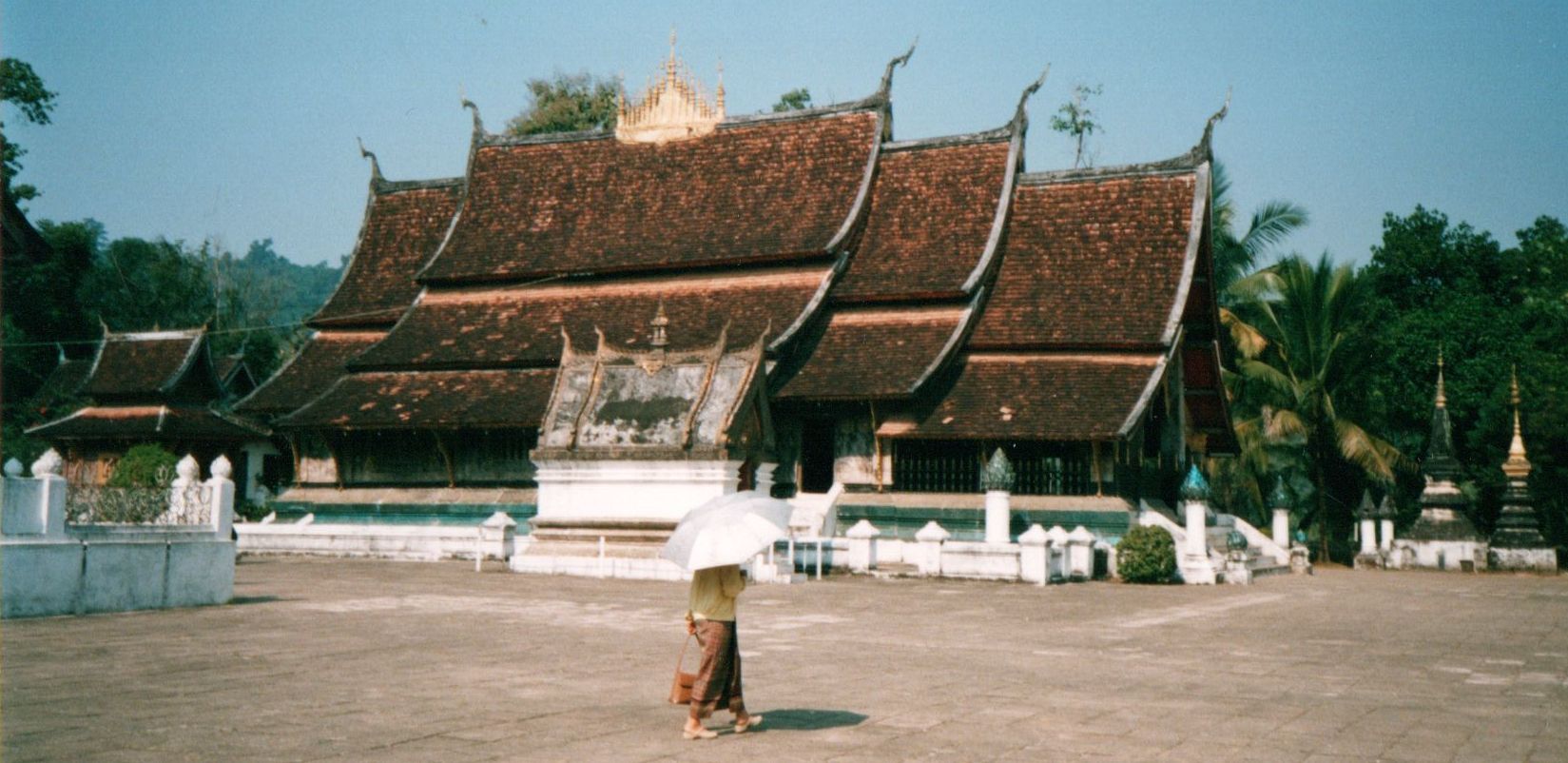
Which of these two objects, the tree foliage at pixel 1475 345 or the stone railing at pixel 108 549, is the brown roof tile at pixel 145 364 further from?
the tree foliage at pixel 1475 345

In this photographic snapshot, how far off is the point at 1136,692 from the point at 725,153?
2200 cm

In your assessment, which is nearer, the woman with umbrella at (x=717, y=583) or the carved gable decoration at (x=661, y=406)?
the woman with umbrella at (x=717, y=583)

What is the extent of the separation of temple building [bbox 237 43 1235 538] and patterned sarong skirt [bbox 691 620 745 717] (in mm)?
13597

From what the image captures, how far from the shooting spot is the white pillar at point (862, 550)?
21.7 m

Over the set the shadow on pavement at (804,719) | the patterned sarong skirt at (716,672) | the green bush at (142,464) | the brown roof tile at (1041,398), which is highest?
the brown roof tile at (1041,398)

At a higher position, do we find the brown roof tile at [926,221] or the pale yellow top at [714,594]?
the brown roof tile at [926,221]

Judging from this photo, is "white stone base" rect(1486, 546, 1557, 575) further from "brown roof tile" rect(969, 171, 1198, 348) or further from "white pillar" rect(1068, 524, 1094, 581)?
"white pillar" rect(1068, 524, 1094, 581)

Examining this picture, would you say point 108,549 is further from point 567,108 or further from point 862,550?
point 567,108

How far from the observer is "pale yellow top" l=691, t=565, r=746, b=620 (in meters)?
8.16

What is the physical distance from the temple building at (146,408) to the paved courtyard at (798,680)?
22373 millimetres

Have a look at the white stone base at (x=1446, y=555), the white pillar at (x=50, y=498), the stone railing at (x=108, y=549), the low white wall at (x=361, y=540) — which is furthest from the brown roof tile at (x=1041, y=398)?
the white pillar at (x=50, y=498)

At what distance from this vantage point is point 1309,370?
35.9 m

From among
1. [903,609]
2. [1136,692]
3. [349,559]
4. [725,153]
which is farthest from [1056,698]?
[725,153]

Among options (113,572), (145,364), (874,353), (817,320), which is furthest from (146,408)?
(113,572)
